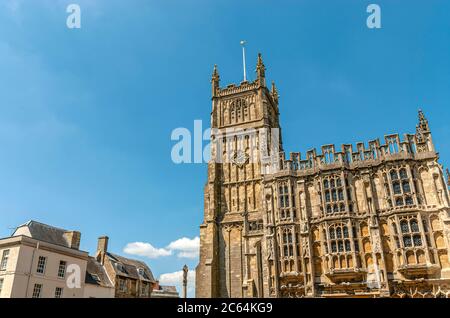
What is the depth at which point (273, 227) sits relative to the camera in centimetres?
3503

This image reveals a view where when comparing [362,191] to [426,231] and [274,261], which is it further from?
[274,261]

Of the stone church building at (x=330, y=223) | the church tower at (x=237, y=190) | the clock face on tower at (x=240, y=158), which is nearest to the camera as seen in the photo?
the stone church building at (x=330, y=223)

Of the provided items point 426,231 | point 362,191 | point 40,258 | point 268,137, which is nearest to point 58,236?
point 40,258

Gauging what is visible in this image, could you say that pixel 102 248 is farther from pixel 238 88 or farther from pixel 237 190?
pixel 238 88

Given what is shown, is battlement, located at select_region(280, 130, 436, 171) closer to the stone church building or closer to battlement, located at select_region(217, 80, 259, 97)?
the stone church building

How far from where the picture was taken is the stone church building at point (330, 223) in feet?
96.9

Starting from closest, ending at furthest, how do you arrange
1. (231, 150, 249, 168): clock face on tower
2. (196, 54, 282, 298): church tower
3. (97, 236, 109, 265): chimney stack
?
(196, 54, 282, 298): church tower → (231, 150, 249, 168): clock face on tower → (97, 236, 109, 265): chimney stack

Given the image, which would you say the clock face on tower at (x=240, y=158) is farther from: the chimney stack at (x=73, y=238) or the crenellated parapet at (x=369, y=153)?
the chimney stack at (x=73, y=238)

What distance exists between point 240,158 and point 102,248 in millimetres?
21776

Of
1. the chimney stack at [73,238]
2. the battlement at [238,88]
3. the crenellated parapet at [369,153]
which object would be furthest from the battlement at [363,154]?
the chimney stack at [73,238]

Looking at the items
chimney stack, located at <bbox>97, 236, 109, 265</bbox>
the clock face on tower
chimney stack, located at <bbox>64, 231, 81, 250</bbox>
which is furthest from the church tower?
chimney stack, located at <bbox>97, 236, 109, 265</bbox>

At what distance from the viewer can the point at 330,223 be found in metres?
32.8

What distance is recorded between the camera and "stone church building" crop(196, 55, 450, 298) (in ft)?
96.9

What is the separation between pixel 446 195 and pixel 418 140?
5695mm
